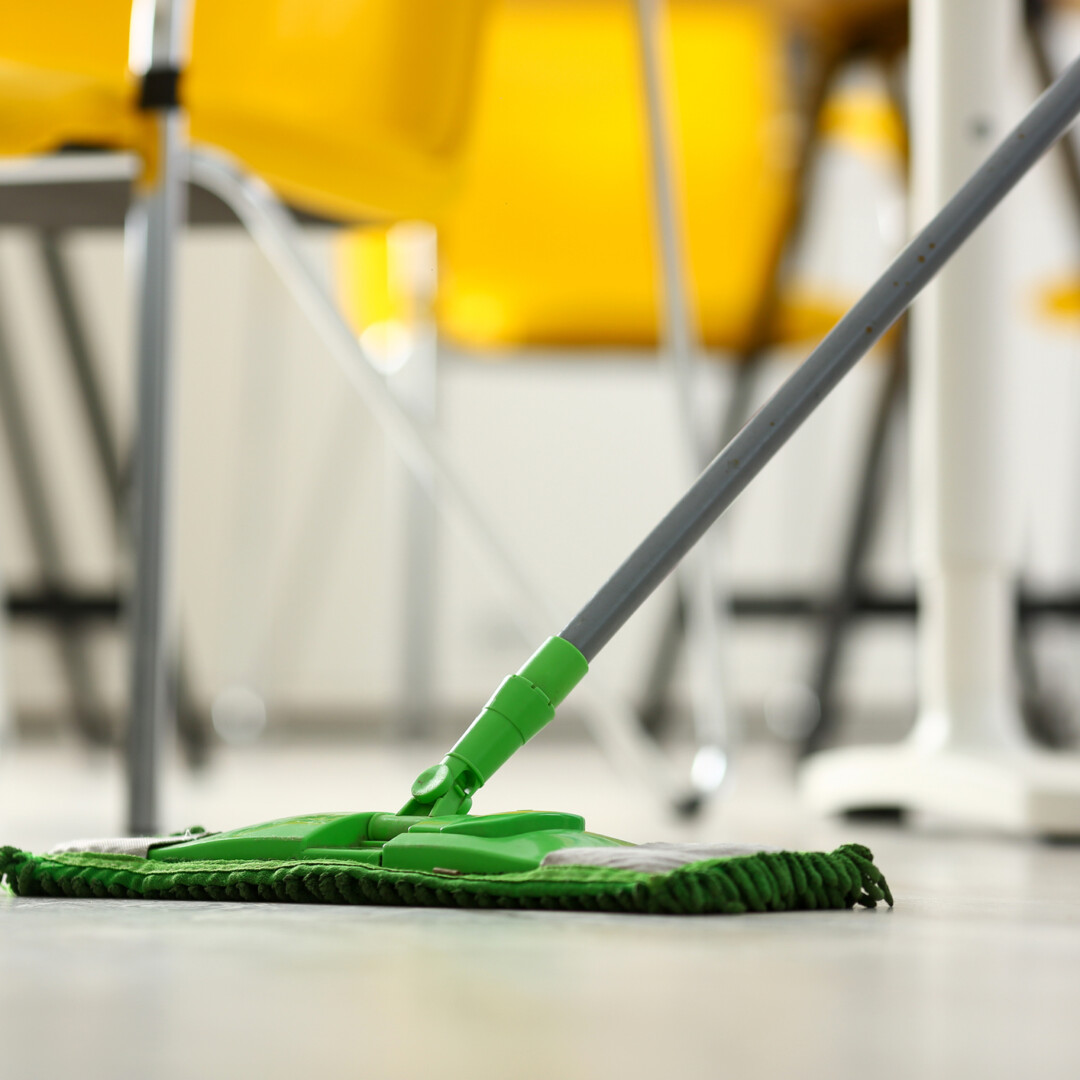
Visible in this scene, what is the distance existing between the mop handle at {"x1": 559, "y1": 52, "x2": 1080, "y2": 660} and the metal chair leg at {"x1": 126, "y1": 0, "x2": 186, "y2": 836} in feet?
1.19

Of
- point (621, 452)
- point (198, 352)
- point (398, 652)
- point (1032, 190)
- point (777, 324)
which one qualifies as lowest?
point (398, 652)

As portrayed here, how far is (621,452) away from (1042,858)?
6.54 ft

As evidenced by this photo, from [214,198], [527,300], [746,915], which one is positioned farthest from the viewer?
[527,300]

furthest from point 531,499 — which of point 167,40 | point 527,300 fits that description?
point 167,40

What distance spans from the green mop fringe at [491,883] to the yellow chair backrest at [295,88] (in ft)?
1.73

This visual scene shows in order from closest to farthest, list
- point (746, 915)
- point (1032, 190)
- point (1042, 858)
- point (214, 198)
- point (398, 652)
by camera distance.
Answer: point (746, 915), point (1042, 858), point (214, 198), point (398, 652), point (1032, 190)

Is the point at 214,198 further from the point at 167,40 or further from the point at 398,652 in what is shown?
the point at 398,652

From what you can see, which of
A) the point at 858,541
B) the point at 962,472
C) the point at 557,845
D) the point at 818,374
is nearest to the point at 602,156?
the point at 858,541

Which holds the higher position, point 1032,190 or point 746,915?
point 1032,190

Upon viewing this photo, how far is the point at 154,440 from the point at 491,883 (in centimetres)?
49

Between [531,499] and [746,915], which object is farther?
[531,499]

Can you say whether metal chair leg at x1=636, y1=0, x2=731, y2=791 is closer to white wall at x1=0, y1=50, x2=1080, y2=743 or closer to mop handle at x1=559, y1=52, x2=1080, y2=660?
mop handle at x1=559, y1=52, x2=1080, y2=660

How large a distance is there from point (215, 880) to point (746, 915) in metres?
0.18

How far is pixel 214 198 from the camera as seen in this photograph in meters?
1.14
